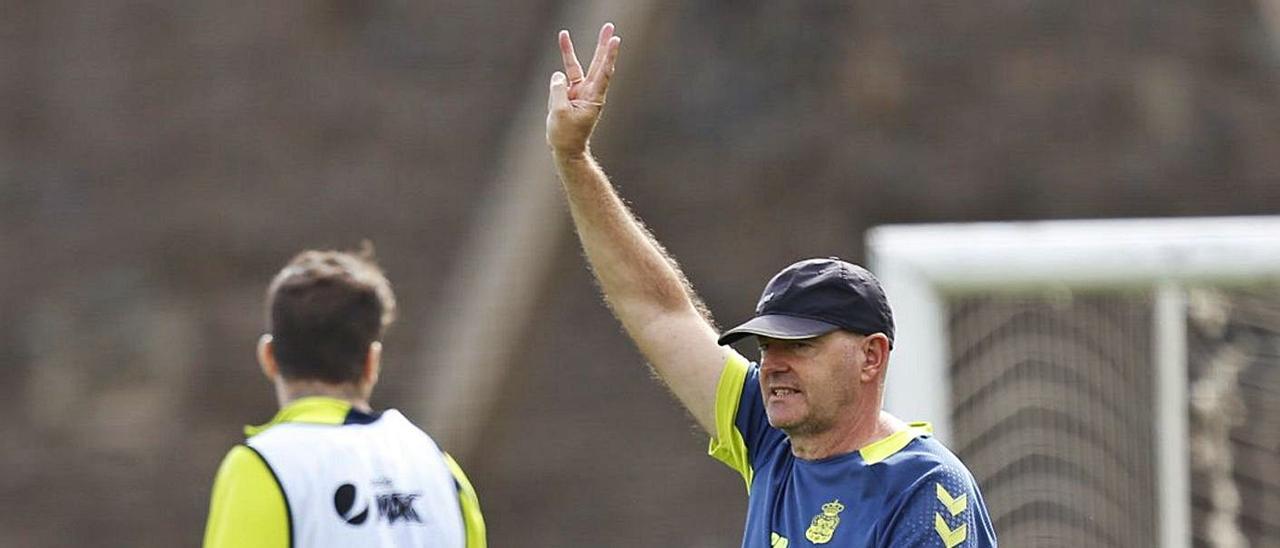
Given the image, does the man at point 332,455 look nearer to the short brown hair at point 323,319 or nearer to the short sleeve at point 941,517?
the short brown hair at point 323,319

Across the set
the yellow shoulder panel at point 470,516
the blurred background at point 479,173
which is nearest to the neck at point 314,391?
the yellow shoulder panel at point 470,516

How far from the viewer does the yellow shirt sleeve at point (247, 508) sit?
3297 millimetres

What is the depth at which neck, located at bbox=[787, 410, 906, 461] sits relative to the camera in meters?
3.00

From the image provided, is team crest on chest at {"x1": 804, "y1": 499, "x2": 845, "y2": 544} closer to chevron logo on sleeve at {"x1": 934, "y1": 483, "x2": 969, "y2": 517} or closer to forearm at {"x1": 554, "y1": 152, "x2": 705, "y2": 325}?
chevron logo on sleeve at {"x1": 934, "y1": 483, "x2": 969, "y2": 517}

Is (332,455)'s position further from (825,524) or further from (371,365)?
(825,524)

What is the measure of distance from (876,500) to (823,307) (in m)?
0.31

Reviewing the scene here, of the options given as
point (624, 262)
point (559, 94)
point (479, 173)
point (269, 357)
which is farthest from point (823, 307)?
point (479, 173)

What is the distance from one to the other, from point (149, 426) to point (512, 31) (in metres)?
3.22

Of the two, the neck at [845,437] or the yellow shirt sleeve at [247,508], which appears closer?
the neck at [845,437]

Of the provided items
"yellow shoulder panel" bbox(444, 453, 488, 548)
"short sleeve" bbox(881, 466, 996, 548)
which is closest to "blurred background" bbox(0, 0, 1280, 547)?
"yellow shoulder panel" bbox(444, 453, 488, 548)

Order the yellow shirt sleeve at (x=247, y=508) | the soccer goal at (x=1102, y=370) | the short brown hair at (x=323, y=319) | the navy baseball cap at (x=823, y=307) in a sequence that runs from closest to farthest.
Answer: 1. the navy baseball cap at (x=823, y=307)
2. the yellow shirt sleeve at (x=247, y=508)
3. the short brown hair at (x=323, y=319)
4. the soccer goal at (x=1102, y=370)

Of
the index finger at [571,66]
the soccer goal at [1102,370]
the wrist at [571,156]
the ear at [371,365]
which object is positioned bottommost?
the soccer goal at [1102,370]

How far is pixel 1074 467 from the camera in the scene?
6066 mm

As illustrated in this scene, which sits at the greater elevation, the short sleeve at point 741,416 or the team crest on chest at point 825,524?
the short sleeve at point 741,416
